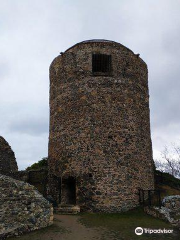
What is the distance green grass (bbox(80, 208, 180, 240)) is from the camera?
27.5ft

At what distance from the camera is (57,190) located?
584 inches

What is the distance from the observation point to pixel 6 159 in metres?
16.5

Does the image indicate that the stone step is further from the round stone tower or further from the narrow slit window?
the narrow slit window

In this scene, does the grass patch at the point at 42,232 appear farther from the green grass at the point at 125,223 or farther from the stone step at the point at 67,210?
the stone step at the point at 67,210

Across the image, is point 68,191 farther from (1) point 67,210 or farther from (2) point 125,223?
(2) point 125,223

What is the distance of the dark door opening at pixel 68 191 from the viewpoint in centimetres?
1465

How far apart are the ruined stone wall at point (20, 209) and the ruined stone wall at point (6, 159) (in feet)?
24.9

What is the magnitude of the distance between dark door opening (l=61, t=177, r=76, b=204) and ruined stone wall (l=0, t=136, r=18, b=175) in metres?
4.13

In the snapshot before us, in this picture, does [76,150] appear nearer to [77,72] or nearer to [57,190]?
[57,190]

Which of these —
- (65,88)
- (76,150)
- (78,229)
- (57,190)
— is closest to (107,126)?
(76,150)

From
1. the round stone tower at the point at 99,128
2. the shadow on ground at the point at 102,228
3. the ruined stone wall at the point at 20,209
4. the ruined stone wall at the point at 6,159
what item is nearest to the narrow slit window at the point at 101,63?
the round stone tower at the point at 99,128

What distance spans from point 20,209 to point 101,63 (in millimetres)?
10566

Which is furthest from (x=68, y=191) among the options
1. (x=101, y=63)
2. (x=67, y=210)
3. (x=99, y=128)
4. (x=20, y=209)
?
(x=101, y=63)

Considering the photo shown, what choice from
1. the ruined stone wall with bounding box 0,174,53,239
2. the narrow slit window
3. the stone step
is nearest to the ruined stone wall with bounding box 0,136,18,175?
the stone step
